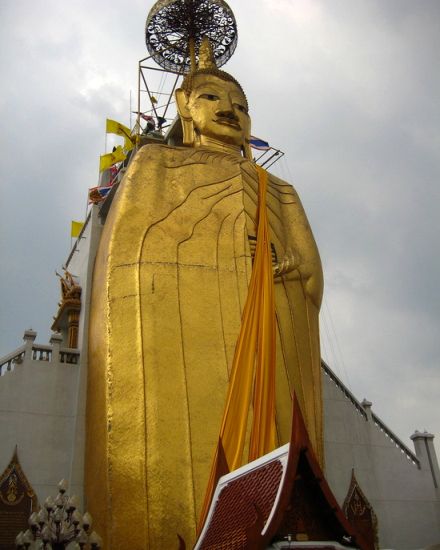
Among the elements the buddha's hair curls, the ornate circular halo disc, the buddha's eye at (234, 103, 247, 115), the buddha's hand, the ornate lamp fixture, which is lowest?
the ornate lamp fixture

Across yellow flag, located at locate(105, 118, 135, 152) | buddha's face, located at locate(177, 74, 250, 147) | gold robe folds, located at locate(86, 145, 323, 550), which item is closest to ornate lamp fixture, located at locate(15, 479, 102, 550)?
gold robe folds, located at locate(86, 145, 323, 550)

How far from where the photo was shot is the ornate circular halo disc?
12.5m

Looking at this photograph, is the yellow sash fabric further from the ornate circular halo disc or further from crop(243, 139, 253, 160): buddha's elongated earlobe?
the ornate circular halo disc

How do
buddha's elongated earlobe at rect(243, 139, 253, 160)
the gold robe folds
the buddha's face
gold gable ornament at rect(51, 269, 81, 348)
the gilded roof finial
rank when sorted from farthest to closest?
the gilded roof finial
buddha's elongated earlobe at rect(243, 139, 253, 160)
the buddha's face
gold gable ornament at rect(51, 269, 81, 348)
the gold robe folds

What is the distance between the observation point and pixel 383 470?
9.73 meters

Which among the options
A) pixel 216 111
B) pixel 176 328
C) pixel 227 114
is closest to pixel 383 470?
pixel 176 328

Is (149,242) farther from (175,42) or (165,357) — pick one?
(175,42)

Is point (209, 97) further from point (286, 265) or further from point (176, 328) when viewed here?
point (176, 328)

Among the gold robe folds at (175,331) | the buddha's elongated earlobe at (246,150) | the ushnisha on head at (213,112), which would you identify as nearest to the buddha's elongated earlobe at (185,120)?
the ushnisha on head at (213,112)

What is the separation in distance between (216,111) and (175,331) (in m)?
3.90

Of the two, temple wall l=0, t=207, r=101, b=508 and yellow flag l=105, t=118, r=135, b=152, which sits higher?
yellow flag l=105, t=118, r=135, b=152

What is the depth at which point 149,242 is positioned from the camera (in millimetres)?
7719

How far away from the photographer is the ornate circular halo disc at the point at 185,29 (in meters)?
12.5

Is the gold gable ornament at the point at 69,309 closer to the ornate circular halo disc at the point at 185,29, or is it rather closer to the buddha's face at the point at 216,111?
the buddha's face at the point at 216,111
